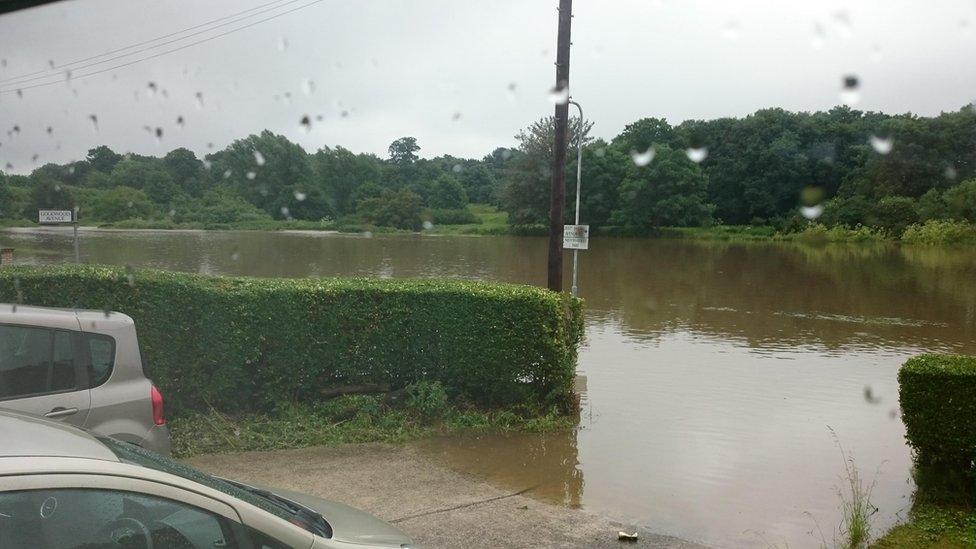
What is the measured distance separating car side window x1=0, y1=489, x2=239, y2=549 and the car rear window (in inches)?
5.5

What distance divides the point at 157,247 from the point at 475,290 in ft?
44.3

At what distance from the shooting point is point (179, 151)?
58.3ft

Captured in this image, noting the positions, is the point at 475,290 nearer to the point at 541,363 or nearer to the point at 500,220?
the point at 541,363

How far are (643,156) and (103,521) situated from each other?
55596 millimetres

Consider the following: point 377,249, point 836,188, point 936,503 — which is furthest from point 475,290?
point 836,188

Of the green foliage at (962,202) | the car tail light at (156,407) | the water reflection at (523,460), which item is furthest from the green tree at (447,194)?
the car tail light at (156,407)

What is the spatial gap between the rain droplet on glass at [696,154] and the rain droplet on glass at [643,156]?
7.91ft

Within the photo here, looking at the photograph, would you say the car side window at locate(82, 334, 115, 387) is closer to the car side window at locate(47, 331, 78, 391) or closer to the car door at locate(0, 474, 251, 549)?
the car side window at locate(47, 331, 78, 391)

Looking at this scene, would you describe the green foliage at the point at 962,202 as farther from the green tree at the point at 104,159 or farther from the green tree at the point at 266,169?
the green tree at the point at 104,159

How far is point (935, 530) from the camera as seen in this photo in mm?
5883

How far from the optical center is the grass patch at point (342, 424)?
766 centimetres

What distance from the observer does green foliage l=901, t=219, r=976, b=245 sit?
1518 inches

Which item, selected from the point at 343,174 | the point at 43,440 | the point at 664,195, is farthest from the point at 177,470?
the point at 664,195

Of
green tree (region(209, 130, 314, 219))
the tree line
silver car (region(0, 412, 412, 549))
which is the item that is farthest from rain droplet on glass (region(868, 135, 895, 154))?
Result: silver car (region(0, 412, 412, 549))
